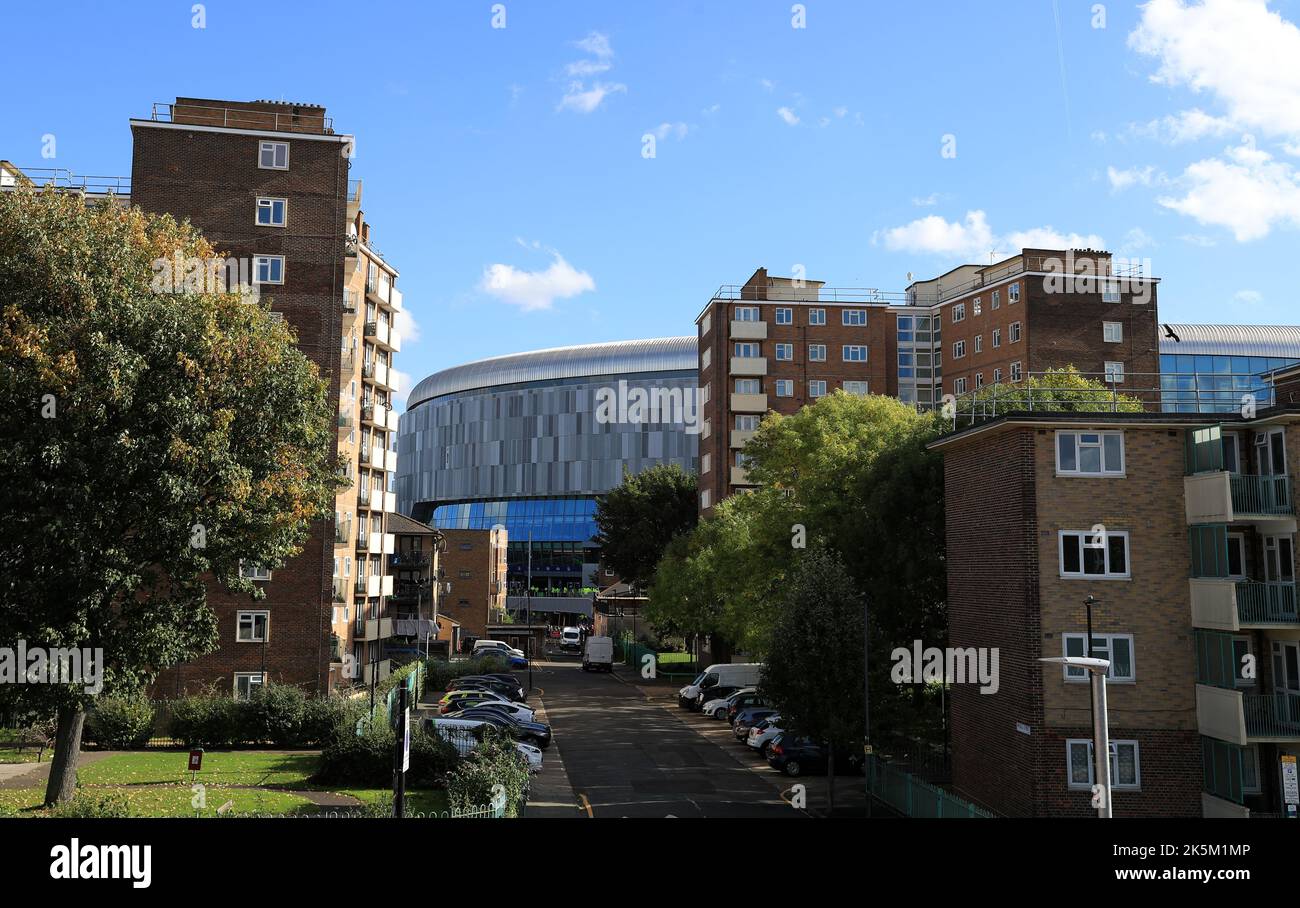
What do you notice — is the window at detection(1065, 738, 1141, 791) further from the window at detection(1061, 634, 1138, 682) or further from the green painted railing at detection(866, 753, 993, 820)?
the green painted railing at detection(866, 753, 993, 820)

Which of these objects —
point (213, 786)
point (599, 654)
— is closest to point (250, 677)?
point (213, 786)

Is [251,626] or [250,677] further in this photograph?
[251,626]

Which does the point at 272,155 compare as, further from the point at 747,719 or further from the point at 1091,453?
the point at 1091,453

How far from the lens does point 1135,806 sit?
25609 millimetres

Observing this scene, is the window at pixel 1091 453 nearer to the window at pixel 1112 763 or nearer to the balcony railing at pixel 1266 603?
the balcony railing at pixel 1266 603

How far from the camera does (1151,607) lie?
26516 millimetres

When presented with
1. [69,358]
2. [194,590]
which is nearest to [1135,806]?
[194,590]

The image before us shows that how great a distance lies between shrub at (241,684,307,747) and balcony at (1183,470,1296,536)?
3240cm

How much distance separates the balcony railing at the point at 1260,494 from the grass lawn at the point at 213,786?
73.1ft

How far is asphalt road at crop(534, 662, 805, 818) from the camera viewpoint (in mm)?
30328

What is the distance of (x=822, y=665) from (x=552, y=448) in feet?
399

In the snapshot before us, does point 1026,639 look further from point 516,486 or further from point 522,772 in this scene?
point 516,486
